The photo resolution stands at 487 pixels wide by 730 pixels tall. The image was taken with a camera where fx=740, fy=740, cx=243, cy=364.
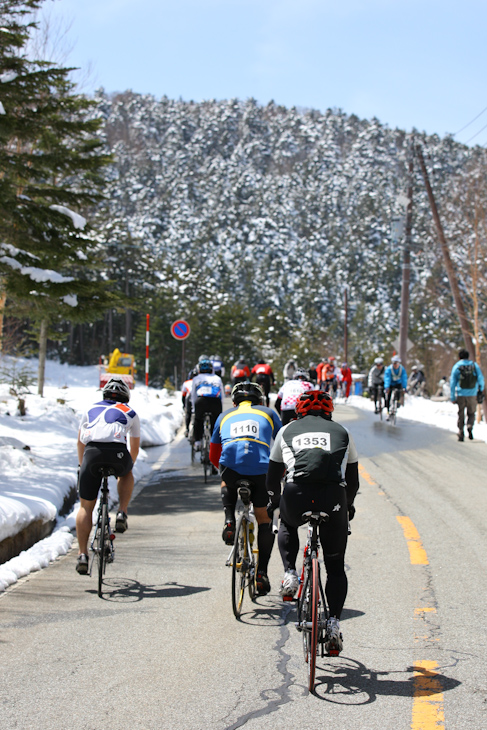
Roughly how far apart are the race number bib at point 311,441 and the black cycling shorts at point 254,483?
4.85ft

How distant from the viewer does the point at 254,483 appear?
19.6ft

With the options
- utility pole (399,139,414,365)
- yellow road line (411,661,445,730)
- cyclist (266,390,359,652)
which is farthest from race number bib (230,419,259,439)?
utility pole (399,139,414,365)

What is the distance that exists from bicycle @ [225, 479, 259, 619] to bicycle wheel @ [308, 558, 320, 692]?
3.97ft

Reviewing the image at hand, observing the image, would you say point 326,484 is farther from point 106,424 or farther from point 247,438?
point 106,424

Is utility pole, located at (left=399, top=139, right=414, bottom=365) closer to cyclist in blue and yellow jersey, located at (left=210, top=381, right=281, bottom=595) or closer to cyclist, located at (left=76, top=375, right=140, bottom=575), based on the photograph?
cyclist, located at (left=76, top=375, right=140, bottom=575)

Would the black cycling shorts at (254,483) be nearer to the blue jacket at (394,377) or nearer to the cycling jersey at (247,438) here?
the cycling jersey at (247,438)

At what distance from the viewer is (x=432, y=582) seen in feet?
20.9

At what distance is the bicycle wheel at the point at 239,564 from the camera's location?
5508 mm

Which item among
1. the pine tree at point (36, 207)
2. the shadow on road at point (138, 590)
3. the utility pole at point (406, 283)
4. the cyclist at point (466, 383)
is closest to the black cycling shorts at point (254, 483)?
the shadow on road at point (138, 590)

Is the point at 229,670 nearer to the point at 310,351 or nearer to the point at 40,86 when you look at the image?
the point at 40,86

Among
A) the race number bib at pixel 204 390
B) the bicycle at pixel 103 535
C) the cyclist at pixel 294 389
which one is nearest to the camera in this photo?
the bicycle at pixel 103 535

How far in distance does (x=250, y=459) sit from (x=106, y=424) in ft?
4.61

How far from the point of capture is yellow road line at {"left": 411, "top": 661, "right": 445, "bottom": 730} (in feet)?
12.1

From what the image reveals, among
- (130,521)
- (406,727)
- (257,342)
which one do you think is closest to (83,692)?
(406,727)
